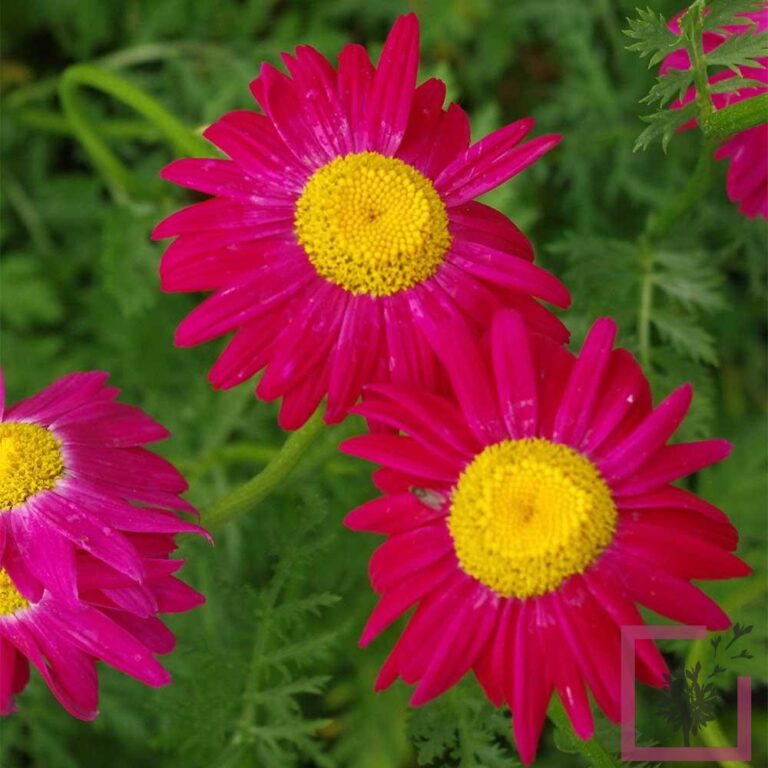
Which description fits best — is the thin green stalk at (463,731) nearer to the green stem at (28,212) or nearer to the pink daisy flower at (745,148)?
the pink daisy flower at (745,148)

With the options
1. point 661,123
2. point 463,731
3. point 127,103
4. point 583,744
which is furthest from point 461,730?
point 127,103

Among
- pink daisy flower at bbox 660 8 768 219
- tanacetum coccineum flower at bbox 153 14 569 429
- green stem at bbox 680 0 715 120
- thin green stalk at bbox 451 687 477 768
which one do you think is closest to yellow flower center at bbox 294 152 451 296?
tanacetum coccineum flower at bbox 153 14 569 429

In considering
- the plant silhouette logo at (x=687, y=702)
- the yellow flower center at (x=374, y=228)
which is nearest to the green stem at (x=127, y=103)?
the yellow flower center at (x=374, y=228)

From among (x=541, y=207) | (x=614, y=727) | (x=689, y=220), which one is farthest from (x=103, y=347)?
(x=614, y=727)

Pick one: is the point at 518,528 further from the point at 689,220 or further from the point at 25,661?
the point at 689,220

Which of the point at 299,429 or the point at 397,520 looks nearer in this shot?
the point at 397,520
